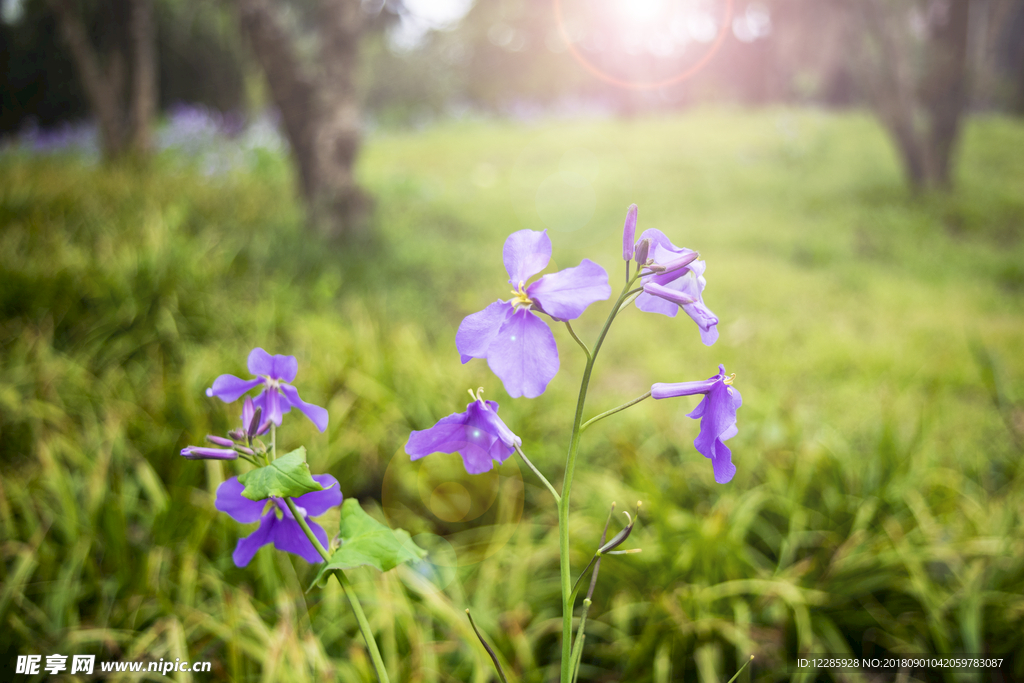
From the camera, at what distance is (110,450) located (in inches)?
88.8

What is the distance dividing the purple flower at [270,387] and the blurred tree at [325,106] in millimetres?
4712

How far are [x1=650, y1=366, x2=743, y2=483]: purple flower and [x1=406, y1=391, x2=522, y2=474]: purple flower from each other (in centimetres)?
21

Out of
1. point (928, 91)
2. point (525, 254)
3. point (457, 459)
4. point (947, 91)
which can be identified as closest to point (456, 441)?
point (525, 254)

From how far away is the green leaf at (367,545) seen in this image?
0.81 meters

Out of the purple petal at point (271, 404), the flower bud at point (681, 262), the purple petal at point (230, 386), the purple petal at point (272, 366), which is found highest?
the flower bud at point (681, 262)

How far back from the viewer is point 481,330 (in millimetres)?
713

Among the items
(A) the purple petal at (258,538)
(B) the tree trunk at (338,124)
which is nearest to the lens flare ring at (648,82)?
(B) the tree trunk at (338,124)

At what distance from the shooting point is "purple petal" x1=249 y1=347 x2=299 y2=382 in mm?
878

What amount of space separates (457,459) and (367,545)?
1788 mm

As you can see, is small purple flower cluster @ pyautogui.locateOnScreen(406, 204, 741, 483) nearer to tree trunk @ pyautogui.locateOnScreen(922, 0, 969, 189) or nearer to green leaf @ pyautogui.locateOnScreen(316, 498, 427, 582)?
green leaf @ pyautogui.locateOnScreen(316, 498, 427, 582)

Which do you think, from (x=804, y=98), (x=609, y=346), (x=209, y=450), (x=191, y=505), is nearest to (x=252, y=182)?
(x=609, y=346)

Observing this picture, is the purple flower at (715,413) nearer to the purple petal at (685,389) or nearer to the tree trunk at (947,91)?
the purple petal at (685,389)

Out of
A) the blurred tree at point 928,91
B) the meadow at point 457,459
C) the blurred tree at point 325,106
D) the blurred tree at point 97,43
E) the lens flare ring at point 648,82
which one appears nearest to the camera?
the meadow at point 457,459

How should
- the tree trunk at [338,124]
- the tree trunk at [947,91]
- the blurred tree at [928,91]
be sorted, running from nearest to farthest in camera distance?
the tree trunk at [338,124]
the blurred tree at [928,91]
the tree trunk at [947,91]
